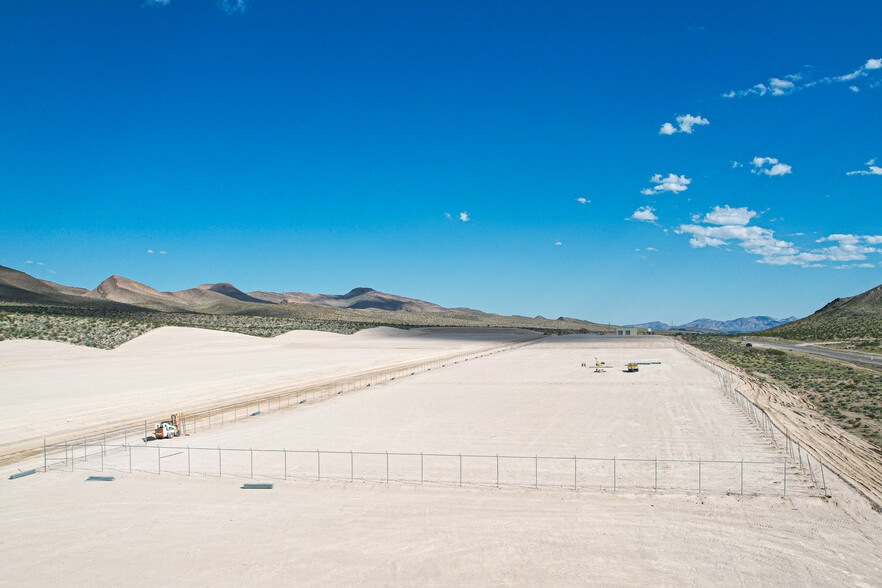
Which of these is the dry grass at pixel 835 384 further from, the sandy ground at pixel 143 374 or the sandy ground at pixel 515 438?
the sandy ground at pixel 143 374

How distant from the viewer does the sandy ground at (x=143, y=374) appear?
96.5 feet

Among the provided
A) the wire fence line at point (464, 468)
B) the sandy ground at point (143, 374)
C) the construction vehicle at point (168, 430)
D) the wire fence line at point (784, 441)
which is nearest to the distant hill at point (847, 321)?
the wire fence line at point (784, 441)

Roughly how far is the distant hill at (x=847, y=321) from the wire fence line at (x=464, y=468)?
113 meters

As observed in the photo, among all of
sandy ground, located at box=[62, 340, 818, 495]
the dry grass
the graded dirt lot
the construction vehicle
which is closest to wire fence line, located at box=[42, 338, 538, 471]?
the construction vehicle

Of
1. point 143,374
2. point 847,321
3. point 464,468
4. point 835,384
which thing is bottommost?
point 835,384

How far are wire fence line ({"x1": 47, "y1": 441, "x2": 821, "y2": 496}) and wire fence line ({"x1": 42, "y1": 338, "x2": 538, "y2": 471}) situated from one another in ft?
5.85

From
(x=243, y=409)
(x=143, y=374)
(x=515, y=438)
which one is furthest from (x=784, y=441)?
(x=143, y=374)

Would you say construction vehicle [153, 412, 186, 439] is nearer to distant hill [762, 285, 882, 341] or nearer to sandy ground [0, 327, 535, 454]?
sandy ground [0, 327, 535, 454]

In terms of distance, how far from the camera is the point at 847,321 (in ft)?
468

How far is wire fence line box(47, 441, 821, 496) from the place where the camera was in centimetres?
1822

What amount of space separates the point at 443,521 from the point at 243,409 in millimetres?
21582

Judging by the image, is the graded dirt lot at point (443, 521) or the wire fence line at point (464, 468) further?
the wire fence line at point (464, 468)

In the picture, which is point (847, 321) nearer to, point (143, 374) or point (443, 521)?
point (143, 374)

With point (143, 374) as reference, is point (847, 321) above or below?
above
